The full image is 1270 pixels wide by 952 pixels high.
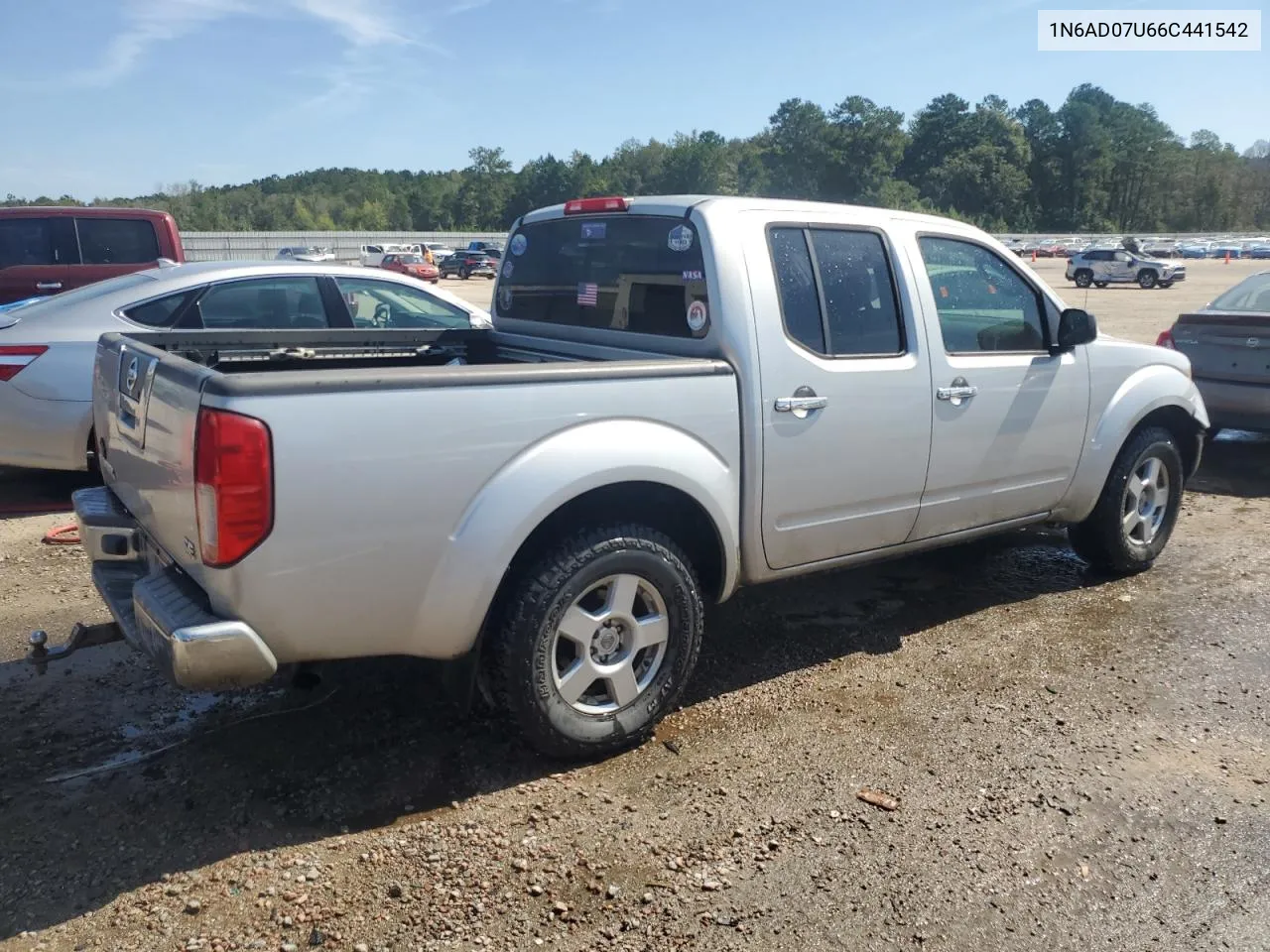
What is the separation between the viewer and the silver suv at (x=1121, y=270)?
4159cm

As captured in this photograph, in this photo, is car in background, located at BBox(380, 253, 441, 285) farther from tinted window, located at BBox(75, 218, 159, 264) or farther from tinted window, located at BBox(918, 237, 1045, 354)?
tinted window, located at BBox(918, 237, 1045, 354)

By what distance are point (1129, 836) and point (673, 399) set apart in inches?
80.1

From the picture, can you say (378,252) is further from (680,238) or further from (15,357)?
(680,238)

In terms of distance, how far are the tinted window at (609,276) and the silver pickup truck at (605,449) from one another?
0.6 inches

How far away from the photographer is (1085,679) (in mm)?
4371

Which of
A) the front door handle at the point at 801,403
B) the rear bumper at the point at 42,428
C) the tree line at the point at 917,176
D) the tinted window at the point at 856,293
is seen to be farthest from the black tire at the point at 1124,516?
the tree line at the point at 917,176

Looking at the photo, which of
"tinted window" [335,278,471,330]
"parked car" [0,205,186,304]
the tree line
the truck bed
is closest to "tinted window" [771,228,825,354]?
the truck bed

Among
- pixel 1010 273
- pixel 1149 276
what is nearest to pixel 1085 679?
pixel 1010 273

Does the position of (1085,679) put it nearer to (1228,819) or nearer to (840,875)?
(1228,819)

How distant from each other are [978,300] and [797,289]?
3.82 ft

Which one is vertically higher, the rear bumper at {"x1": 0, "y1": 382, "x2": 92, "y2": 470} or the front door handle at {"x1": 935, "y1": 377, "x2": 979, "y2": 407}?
the front door handle at {"x1": 935, "y1": 377, "x2": 979, "y2": 407}

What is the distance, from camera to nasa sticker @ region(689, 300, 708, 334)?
3.85m

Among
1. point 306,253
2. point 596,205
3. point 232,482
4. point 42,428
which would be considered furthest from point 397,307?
point 306,253

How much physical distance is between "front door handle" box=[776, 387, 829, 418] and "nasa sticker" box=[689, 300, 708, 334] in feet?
1.33
